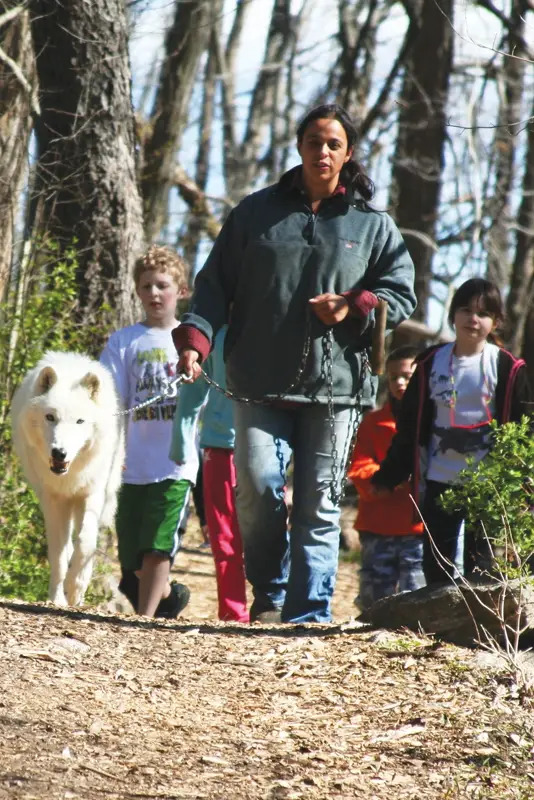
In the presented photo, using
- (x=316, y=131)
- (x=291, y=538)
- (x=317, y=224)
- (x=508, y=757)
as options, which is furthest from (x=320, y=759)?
(x=316, y=131)

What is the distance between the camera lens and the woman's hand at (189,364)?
5.13 m

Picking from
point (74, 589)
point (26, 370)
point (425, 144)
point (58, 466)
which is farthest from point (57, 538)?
point (425, 144)

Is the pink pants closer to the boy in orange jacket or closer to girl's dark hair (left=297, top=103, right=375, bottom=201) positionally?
the boy in orange jacket

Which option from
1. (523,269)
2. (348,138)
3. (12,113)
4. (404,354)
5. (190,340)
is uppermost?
(523,269)

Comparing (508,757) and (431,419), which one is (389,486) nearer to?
(431,419)

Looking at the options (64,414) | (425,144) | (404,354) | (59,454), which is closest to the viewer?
(59,454)

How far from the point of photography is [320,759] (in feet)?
12.0

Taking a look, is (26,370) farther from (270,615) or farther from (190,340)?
(270,615)

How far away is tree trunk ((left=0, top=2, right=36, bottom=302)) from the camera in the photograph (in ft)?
25.8

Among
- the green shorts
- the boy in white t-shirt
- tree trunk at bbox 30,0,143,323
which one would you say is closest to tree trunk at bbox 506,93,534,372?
tree trunk at bbox 30,0,143,323

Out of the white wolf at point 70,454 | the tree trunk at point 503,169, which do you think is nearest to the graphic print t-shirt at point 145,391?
the white wolf at point 70,454

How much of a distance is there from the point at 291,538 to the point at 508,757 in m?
1.88

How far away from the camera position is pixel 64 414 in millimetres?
6434

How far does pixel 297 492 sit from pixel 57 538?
1.81 metres
